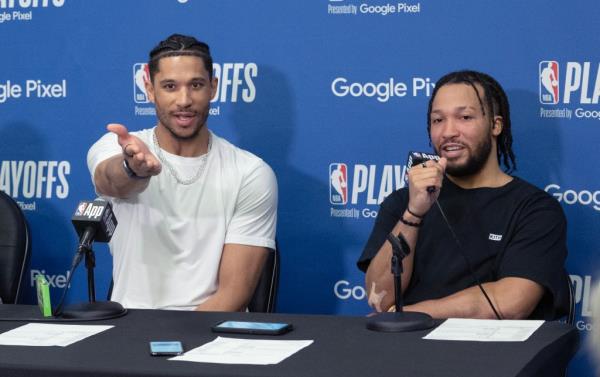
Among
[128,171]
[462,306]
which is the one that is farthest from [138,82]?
[462,306]

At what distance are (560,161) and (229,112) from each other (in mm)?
1380

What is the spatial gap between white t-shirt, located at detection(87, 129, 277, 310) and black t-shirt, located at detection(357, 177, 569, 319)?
498mm

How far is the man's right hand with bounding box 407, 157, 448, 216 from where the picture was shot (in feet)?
9.33

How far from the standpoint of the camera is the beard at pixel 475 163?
3148mm

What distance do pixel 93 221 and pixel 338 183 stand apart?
1597 millimetres

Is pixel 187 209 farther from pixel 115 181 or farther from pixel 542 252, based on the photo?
pixel 542 252

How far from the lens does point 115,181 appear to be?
314 centimetres

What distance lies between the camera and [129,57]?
4.17 meters

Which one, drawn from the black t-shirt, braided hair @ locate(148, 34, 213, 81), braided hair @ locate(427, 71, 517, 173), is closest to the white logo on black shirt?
the black t-shirt

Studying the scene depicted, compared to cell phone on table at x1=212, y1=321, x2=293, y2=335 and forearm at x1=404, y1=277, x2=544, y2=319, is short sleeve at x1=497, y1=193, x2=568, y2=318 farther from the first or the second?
cell phone on table at x1=212, y1=321, x2=293, y2=335

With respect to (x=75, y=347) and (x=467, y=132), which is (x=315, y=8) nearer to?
(x=467, y=132)

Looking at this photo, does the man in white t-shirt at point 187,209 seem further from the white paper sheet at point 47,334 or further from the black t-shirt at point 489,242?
the white paper sheet at point 47,334

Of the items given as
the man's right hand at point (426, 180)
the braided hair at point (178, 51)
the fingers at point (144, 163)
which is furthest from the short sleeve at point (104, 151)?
the man's right hand at point (426, 180)

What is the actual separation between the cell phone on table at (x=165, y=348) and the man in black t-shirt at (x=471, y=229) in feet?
3.24
